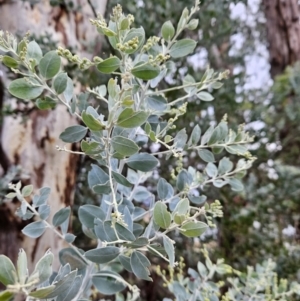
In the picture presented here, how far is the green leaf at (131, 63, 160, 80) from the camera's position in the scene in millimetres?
302

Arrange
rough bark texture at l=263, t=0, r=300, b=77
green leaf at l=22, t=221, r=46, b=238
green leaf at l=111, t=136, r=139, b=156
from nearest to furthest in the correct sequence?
1. green leaf at l=111, t=136, r=139, b=156
2. green leaf at l=22, t=221, r=46, b=238
3. rough bark texture at l=263, t=0, r=300, b=77

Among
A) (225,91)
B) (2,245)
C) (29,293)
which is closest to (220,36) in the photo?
(225,91)

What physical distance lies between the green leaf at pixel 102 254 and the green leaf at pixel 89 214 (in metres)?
0.06

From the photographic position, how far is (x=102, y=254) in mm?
329

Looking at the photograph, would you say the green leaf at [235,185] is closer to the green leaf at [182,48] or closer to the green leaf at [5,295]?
the green leaf at [182,48]

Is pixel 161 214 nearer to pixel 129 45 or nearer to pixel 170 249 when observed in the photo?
pixel 170 249

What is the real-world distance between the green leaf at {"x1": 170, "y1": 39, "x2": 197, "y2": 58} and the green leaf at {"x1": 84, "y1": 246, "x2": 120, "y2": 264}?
21cm

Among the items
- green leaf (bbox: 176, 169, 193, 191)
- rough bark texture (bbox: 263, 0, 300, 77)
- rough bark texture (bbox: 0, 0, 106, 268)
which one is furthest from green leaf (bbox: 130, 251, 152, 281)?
rough bark texture (bbox: 263, 0, 300, 77)

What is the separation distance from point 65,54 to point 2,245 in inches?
23.7

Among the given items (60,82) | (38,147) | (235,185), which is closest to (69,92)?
(60,82)

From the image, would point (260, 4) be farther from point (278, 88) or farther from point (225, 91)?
point (225, 91)

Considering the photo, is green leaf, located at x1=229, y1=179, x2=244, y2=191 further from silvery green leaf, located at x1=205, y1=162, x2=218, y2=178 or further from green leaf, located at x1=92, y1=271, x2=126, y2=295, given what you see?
green leaf, located at x1=92, y1=271, x2=126, y2=295

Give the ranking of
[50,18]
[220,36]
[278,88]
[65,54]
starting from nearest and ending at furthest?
[65,54] → [50,18] → [220,36] → [278,88]

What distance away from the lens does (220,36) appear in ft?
4.06
